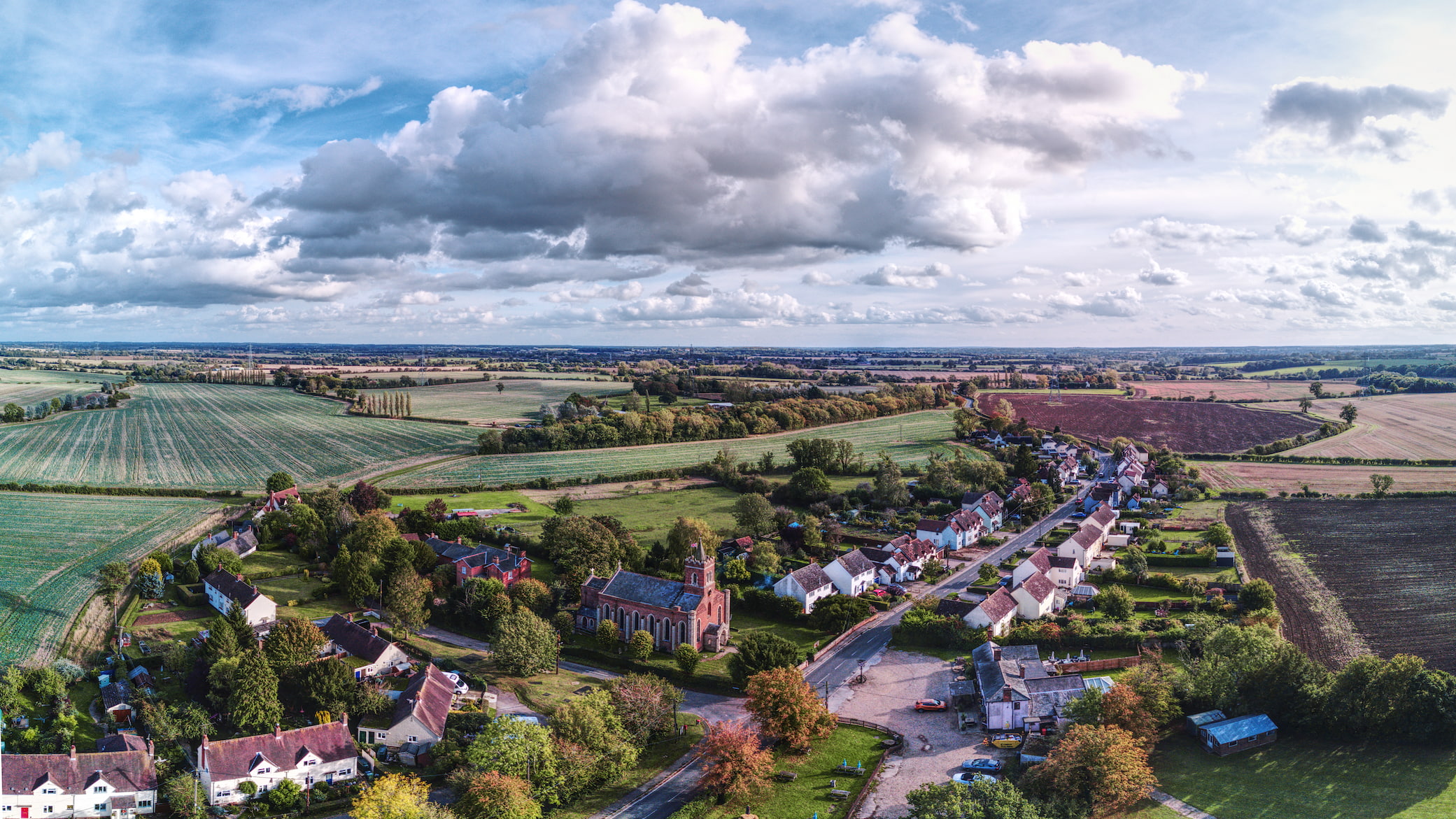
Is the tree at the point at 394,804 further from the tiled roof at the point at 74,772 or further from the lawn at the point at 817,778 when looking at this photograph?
the lawn at the point at 817,778

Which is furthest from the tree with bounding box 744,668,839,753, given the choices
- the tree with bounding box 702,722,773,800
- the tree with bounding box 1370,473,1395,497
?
the tree with bounding box 1370,473,1395,497

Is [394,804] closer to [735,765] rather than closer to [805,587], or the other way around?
[735,765]

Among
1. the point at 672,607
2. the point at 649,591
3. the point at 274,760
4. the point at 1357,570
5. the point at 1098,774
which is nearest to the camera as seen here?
the point at 1098,774

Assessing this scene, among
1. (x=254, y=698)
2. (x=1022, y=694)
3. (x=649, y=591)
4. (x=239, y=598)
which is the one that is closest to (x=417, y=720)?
(x=254, y=698)

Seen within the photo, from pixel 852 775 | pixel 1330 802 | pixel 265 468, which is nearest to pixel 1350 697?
pixel 1330 802

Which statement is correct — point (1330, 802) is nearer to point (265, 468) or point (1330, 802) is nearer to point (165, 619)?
point (165, 619)

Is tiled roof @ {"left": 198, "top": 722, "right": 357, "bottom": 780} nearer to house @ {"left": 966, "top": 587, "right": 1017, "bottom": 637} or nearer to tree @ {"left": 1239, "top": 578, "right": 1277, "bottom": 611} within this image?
house @ {"left": 966, "top": 587, "right": 1017, "bottom": 637}

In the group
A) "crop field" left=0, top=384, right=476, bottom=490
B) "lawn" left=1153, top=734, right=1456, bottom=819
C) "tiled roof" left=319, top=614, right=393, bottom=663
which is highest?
"crop field" left=0, top=384, right=476, bottom=490
